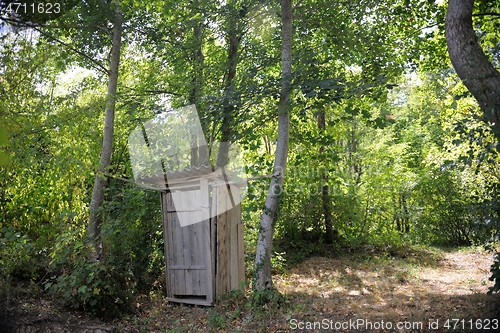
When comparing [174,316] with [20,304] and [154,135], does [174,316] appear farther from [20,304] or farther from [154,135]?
[154,135]

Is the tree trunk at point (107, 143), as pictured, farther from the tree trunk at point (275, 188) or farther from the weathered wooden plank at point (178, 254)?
the tree trunk at point (275, 188)

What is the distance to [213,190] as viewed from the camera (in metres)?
7.21

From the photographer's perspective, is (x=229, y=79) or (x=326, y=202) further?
(x=326, y=202)

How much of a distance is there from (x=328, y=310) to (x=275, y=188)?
86.6 inches

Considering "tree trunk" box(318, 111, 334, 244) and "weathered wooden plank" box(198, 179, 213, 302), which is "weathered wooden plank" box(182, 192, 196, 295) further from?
"tree trunk" box(318, 111, 334, 244)

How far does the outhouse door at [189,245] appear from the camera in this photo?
23.6 ft

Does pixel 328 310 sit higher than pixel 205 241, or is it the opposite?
pixel 205 241

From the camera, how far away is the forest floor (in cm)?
505

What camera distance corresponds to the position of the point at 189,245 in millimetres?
7414

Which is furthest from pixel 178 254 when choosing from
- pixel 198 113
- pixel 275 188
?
pixel 198 113

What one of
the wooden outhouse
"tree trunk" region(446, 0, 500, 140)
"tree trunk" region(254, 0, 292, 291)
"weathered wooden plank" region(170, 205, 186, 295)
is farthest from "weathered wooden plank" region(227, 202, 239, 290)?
"tree trunk" region(446, 0, 500, 140)

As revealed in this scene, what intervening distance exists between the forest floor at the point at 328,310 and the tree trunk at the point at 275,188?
504 millimetres

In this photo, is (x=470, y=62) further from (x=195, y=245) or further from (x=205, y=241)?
(x=195, y=245)

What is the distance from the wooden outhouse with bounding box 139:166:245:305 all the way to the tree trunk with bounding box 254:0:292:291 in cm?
51
